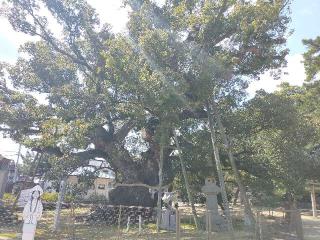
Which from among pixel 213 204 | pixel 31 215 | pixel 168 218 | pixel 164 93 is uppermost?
pixel 164 93

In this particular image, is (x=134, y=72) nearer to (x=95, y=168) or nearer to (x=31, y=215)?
(x=31, y=215)

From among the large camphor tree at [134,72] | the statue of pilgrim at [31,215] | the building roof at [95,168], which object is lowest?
the statue of pilgrim at [31,215]

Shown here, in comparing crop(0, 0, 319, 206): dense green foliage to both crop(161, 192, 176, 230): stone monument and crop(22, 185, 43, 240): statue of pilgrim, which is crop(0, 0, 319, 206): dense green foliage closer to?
crop(161, 192, 176, 230): stone monument

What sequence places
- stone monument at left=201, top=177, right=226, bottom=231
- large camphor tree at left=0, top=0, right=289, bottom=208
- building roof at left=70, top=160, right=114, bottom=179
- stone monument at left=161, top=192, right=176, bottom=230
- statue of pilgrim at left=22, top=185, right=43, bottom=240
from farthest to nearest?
building roof at left=70, top=160, right=114, bottom=179 < stone monument at left=201, top=177, right=226, bottom=231 < stone monument at left=161, top=192, right=176, bottom=230 < large camphor tree at left=0, top=0, right=289, bottom=208 < statue of pilgrim at left=22, top=185, right=43, bottom=240

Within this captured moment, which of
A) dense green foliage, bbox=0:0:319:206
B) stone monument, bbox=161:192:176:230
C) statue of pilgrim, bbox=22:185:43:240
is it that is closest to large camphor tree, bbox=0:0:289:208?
dense green foliage, bbox=0:0:319:206

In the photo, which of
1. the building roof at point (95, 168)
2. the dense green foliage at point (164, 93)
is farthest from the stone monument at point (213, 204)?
the building roof at point (95, 168)

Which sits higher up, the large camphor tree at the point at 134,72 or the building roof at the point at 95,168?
the large camphor tree at the point at 134,72

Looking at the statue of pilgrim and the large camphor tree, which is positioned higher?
the large camphor tree

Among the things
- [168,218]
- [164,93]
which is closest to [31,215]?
[164,93]

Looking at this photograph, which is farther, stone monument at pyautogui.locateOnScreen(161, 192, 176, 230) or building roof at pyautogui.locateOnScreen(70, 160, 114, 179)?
building roof at pyautogui.locateOnScreen(70, 160, 114, 179)

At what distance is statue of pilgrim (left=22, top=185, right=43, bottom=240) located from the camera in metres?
10.7

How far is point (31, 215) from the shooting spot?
35.6 feet

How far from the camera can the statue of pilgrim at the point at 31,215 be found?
1071 cm

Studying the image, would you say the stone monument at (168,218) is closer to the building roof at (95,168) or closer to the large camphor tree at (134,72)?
the large camphor tree at (134,72)
